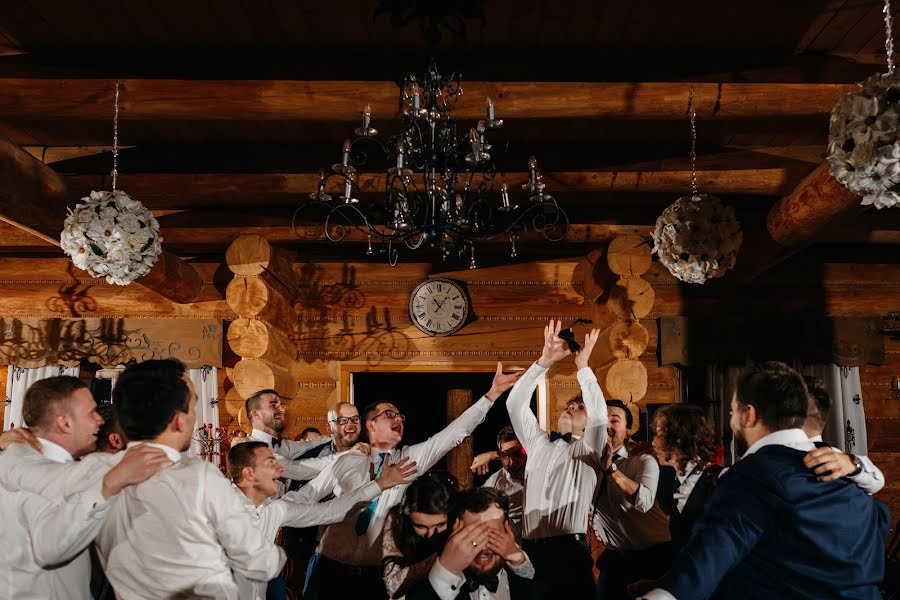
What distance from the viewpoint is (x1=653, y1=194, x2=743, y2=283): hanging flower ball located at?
489cm

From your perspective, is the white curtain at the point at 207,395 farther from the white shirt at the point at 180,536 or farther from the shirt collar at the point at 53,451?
the white shirt at the point at 180,536

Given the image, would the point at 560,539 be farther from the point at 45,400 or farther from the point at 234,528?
the point at 45,400

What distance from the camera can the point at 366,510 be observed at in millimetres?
3990

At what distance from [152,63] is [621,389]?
463cm

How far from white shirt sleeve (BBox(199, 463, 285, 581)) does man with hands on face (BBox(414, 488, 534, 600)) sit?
0.56 metres

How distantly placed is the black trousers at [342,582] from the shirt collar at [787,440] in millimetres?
2054

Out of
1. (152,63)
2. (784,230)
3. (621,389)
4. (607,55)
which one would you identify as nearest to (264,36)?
(152,63)

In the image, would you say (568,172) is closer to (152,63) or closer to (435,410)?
(152,63)

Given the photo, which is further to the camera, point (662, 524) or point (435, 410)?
point (435, 410)

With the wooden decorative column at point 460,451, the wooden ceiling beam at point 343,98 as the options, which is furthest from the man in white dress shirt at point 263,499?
the wooden decorative column at point 460,451

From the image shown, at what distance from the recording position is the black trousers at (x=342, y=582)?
3828 millimetres

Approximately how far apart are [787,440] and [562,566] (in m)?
2.03

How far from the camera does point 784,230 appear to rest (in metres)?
5.82

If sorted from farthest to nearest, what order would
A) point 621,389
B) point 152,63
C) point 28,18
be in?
1. point 621,389
2. point 152,63
3. point 28,18
